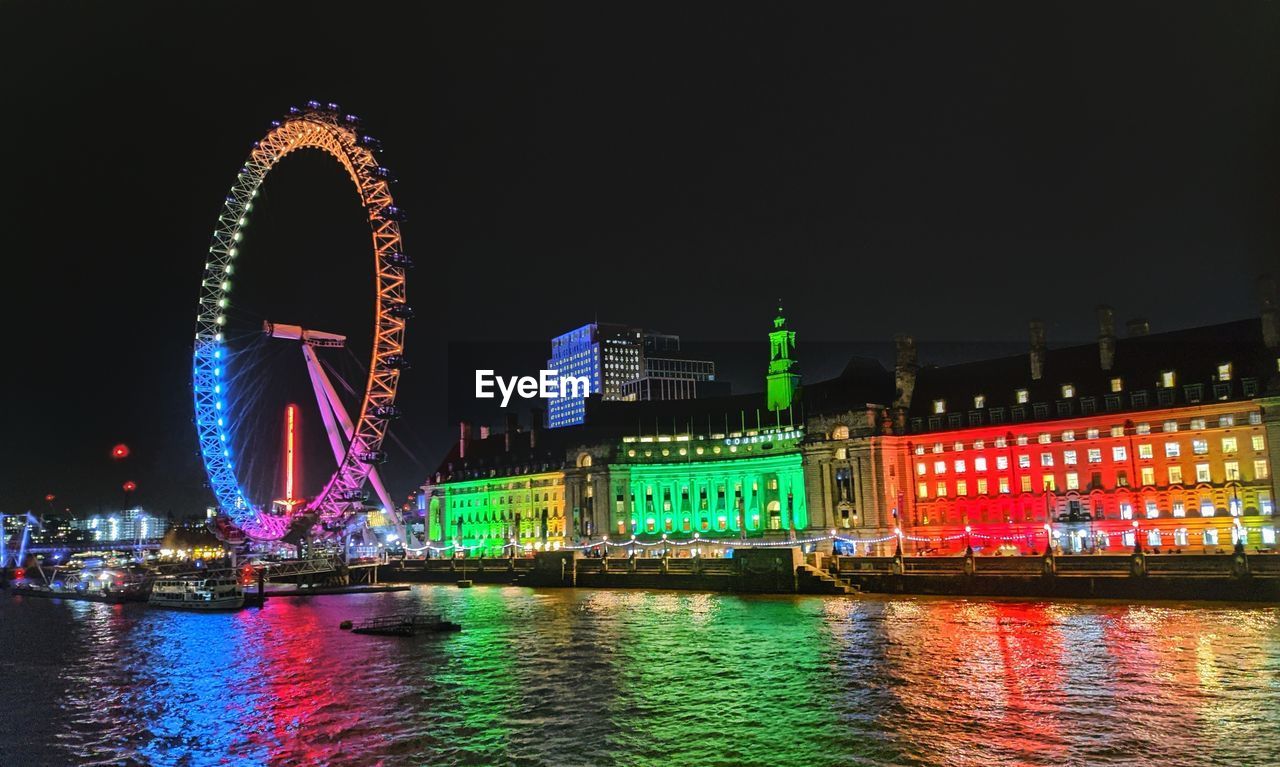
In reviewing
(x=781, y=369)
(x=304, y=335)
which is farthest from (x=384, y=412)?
(x=781, y=369)

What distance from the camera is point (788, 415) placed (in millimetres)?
133250

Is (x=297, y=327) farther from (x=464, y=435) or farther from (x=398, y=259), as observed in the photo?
(x=464, y=435)

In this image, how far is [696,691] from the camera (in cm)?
4059

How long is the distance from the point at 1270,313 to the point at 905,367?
3989 centimetres

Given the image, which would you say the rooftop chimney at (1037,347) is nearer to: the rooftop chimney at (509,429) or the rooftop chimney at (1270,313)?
the rooftop chimney at (1270,313)

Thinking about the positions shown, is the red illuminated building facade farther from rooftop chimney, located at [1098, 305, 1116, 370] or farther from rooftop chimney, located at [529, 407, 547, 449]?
rooftop chimney, located at [529, 407, 547, 449]

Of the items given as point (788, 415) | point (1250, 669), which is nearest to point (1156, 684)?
point (1250, 669)

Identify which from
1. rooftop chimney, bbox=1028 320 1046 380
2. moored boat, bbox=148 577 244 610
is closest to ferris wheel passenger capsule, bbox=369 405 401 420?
moored boat, bbox=148 577 244 610

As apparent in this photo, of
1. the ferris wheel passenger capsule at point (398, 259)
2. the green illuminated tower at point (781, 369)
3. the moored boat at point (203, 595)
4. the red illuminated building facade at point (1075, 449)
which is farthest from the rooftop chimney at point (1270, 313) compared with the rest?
the moored boat at point (203, 595)

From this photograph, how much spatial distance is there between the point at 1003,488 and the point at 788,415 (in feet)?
117

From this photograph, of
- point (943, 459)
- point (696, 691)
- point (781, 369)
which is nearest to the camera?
point (696, 691)

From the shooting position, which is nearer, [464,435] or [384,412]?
[384,412]

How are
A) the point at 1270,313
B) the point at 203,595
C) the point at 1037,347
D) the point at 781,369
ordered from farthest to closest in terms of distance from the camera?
the point at 781,369 → the point at 1037,347 → the point at 203,595 → the point at 1270,313

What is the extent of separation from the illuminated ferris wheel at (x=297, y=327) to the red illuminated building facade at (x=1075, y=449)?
53.2 m
